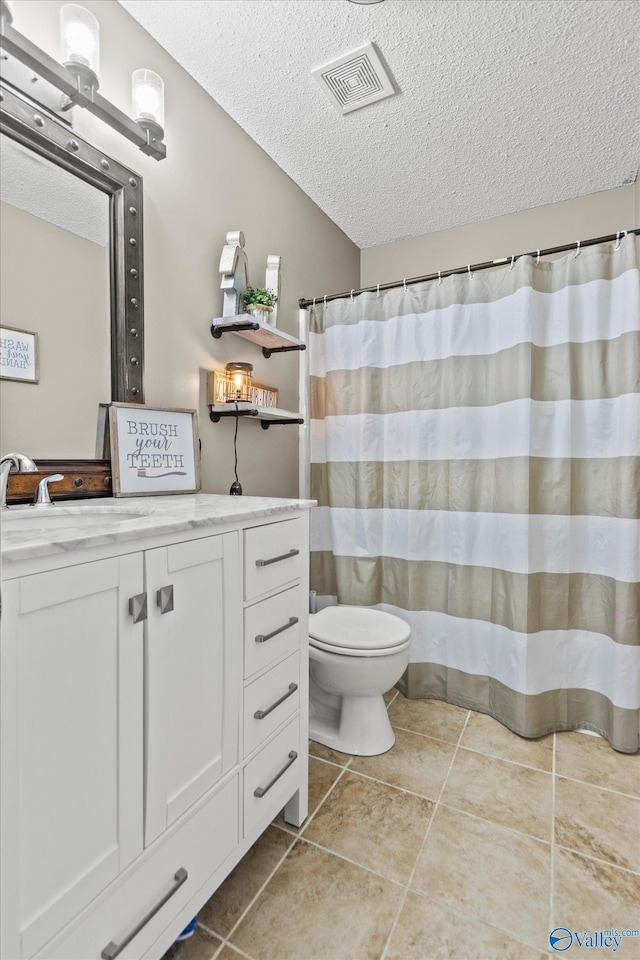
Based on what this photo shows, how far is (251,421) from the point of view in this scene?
1996 mm

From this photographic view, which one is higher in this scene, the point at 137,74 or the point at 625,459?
the point at 137,74

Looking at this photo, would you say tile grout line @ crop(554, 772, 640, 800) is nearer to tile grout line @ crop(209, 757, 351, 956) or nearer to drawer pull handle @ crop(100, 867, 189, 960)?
tile grout line @ crop(209, 757, 351, 956)

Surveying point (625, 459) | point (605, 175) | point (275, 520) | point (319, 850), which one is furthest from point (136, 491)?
point (605, 175)

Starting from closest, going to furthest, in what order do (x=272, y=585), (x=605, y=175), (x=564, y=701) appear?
(x=272, y=585) < (x=564, y=701) < (x=605, y=175)

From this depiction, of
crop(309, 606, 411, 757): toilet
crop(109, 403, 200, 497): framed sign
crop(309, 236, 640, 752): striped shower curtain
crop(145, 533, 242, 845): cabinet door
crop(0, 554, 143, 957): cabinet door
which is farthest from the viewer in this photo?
crop(309, 236, 640, 752): striped shower curtain

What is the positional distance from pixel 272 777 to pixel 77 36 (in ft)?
6.41

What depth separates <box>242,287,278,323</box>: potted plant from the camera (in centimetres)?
177

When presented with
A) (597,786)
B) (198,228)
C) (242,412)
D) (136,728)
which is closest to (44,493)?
(136,728)

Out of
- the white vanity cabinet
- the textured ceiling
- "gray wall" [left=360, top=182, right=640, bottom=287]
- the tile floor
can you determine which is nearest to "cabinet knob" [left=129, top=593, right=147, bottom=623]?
the white vanity cabinet

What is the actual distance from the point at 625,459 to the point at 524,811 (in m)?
1.22

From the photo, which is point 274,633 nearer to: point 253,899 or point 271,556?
point 271,556

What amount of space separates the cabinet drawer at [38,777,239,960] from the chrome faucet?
0.78 metres

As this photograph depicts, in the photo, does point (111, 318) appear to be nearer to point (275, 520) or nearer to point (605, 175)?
point (275, 520)

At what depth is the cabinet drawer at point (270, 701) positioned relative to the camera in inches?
44.3
